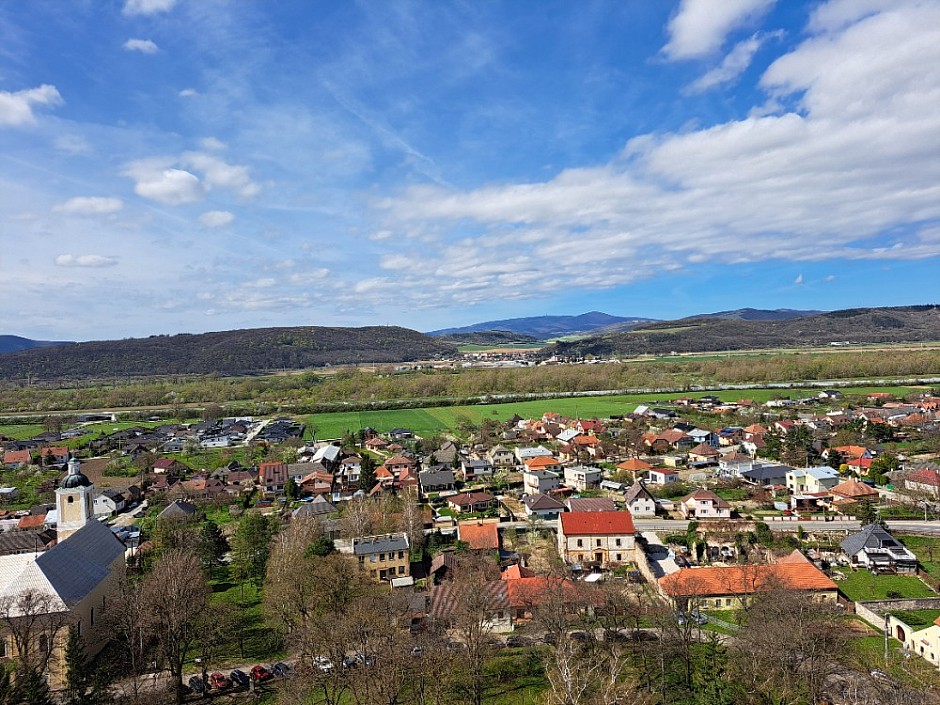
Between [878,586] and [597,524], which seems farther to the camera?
[597,524]

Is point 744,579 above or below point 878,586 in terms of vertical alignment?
above

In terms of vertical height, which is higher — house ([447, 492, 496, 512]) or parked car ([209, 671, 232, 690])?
house ([447, 492, 496, 512])

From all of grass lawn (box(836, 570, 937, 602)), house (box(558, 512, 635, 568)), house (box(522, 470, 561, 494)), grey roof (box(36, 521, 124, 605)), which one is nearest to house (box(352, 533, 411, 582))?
house (box(558, 512, 635, 568))

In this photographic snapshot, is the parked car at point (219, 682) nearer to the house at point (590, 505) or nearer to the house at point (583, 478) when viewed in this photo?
the house at point (590, 505)

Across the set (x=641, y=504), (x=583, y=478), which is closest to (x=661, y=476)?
(x=583, y=478)

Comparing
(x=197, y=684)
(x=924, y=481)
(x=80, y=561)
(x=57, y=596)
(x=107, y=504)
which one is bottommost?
(x=197, y=684)

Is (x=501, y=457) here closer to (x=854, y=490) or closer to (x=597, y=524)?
(x=597, y=524)

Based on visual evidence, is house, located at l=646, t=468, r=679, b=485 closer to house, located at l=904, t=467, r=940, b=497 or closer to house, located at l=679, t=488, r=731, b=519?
house, located at l=679, t=488, r=731, b=519

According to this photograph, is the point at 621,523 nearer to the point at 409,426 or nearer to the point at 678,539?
the point at 678,539
